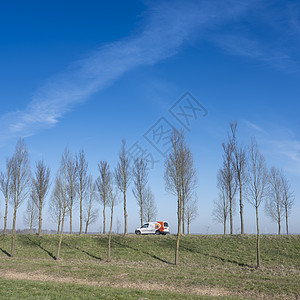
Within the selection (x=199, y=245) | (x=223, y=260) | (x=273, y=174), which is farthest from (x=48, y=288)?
(x=273, y=174)

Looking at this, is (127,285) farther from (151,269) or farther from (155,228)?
(155,228)

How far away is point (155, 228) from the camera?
35.4m

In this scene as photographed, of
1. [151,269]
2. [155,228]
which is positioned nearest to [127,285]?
[151,269]

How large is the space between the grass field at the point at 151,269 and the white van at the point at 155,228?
383 cm

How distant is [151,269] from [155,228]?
1611cm

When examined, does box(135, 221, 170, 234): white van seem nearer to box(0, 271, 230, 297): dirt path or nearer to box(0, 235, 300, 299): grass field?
box(0, 235, 300, 299): grass field

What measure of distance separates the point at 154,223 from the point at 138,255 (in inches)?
401

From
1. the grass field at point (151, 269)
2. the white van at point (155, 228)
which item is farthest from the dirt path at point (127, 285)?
the white van at point (155, 228)

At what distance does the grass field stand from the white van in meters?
3.83

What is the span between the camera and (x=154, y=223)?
35.8m

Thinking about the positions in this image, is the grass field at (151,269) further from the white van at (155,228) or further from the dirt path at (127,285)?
A: the white van at (155,228)

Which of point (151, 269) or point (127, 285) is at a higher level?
point (127, 285)

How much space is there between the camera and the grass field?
42.1 ft

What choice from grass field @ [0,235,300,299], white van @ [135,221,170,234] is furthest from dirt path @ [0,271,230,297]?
white van @ [135,221,170,234]
